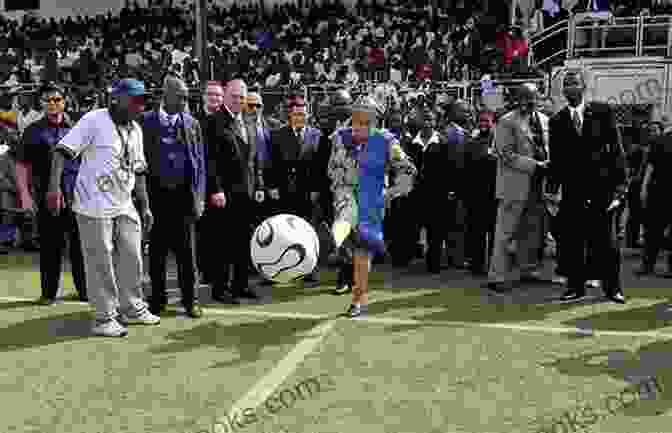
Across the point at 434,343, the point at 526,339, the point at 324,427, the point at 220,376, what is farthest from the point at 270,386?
the point at 526,339

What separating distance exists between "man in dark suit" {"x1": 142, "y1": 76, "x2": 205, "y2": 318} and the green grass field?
509mm

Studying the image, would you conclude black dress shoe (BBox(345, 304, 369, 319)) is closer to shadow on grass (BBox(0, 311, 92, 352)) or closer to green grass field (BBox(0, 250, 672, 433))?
green grass field (BBox(0, 250, 672, 433))

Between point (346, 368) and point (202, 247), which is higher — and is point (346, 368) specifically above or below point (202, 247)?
below

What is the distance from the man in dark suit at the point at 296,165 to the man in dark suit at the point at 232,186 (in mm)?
863

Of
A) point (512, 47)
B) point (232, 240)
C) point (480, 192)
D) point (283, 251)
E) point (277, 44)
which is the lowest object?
point (232, 240)

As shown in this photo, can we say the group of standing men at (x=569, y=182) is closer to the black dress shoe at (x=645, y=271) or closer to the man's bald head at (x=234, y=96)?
the black dress shoe at (x=645, y=271)

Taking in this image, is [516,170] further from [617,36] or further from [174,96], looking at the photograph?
[617,36]

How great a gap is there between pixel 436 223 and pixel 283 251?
3.67 m

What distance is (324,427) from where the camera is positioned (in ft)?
A: 14.9

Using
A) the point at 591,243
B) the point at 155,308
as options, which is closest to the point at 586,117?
the point at 591,243

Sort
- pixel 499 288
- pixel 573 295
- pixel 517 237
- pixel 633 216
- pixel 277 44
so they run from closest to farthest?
pixel 573 295 < pixel 499 288 < pixel 517 237 < pixel 633 216 < pixel 277 44

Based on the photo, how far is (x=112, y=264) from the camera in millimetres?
6773

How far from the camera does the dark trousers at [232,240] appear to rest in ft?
25.3

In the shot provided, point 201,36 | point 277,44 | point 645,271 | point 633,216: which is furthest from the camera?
point 277,44
